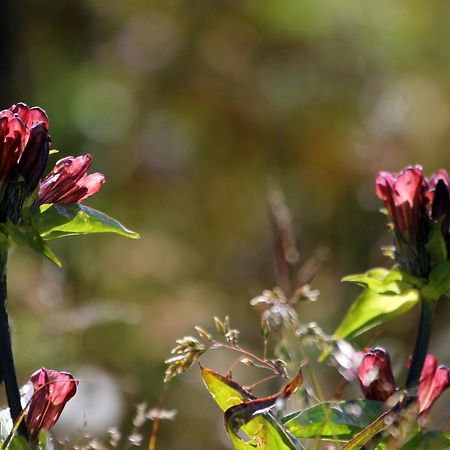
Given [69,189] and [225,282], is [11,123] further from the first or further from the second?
[225,282]

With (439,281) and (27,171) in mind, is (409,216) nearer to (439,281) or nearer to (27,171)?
(439,281)

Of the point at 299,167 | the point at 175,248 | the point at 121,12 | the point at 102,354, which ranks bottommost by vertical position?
the point at 102,354

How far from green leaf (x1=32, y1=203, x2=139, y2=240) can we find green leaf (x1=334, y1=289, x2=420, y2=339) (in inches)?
10.5

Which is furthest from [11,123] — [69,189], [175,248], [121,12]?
[121,12]

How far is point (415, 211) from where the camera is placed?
85 cm

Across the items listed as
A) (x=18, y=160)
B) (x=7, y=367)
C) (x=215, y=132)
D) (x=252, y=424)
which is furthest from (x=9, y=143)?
(x=215, y=132)

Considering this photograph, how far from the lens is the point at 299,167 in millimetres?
3436

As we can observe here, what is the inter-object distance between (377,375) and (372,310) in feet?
0.42

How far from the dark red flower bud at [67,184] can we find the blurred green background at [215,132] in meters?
1.98

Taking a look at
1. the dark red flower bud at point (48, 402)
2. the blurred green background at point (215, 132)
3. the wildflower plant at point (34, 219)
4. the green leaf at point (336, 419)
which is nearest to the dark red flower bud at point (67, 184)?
the wildflower plant at point (34, 219)

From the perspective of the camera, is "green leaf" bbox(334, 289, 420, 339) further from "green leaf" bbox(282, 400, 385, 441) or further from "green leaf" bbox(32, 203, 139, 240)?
"green leaf" bbox(32, 203, 139, 240)

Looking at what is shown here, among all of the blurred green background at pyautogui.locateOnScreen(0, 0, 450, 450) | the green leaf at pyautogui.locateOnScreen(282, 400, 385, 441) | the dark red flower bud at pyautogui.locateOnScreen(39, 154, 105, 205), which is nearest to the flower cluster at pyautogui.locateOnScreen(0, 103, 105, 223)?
the dark red flower bud at pyautogui.locateOnScreen(39, 154, 105, 205)

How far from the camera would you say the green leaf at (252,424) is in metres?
0.70

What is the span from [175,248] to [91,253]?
0.38 metres
